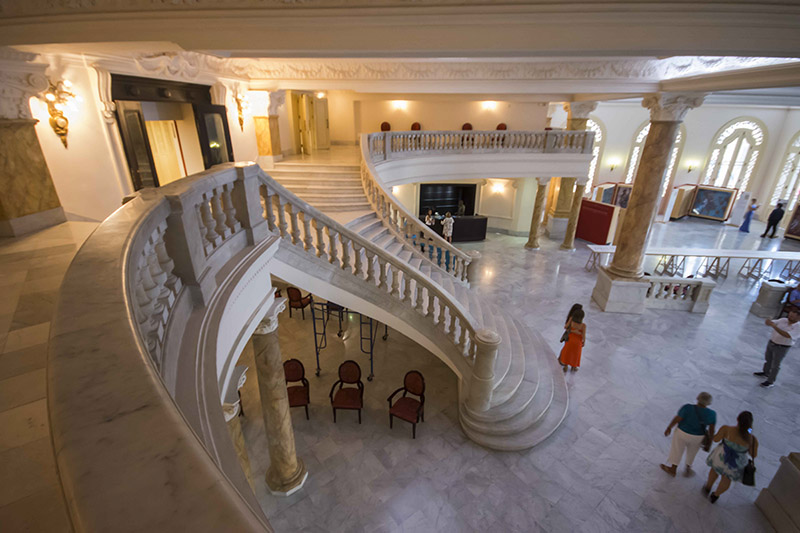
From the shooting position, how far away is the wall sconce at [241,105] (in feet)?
34.8

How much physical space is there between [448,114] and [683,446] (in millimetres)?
14280

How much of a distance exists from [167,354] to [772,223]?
76.4ft

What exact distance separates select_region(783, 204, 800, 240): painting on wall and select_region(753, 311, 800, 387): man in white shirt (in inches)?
581

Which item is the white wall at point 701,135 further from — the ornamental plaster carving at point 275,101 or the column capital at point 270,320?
the column capital at point 270,320

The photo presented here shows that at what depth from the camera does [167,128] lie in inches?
432

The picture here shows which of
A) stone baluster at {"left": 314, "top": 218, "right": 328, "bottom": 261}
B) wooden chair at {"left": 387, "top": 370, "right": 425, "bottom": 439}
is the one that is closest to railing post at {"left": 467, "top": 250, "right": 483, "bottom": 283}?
wooden chair at {"left": 387, "top": 370, "right": 425, "bottom": 439}

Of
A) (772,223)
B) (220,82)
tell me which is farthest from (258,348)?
(772,223)

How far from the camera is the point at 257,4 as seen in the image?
3908 millimetres

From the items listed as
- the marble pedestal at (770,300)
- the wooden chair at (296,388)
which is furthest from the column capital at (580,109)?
the wooden chair at (296,388)

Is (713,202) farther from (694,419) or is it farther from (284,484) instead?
(284,484)

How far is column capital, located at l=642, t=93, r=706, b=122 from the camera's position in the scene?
26.8 ft

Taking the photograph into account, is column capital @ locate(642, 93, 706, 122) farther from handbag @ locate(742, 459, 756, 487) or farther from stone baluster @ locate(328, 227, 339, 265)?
stone baluster @ locate(328, 227, 339, 265)

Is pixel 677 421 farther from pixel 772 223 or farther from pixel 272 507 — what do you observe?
pixel 772 223

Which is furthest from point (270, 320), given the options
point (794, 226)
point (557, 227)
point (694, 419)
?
point (794, 226)
